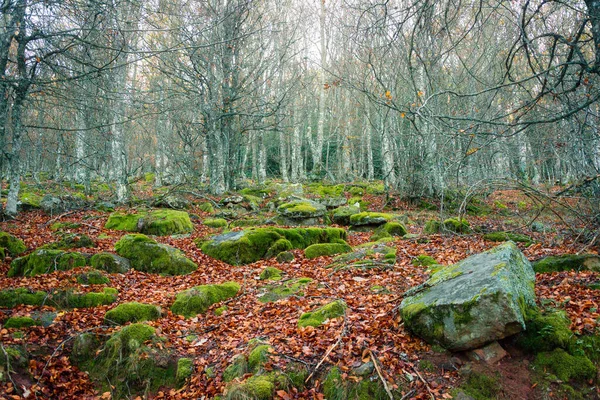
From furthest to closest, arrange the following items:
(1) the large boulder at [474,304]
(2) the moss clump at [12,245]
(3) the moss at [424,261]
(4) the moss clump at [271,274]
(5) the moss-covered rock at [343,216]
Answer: (5) the moss-covered rock at [343,216] → (2) the moss clump at [12,245] → (4) the moss clump at [271,274] → (3) the moss at [424,261] → (1) the large boulder at [474,304]

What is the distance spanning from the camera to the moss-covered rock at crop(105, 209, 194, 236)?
9.89 metres

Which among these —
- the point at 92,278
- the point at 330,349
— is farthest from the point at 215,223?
the point at 330,349

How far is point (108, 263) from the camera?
682 cm

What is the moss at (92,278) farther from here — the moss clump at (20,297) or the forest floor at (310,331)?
the moss clump at (20,297)

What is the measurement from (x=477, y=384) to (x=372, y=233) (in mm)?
7419

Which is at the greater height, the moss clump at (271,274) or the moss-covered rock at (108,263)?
the moss-covered rock at (108,263)

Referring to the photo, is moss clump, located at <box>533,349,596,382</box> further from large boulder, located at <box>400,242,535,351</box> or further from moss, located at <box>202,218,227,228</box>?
moss, located at <box>202,218,227,228</box>

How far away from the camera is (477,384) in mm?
3182

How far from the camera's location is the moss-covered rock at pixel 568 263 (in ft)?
16.6

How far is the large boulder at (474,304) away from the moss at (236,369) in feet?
5.60

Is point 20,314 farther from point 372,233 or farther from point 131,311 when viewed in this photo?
point 372,233

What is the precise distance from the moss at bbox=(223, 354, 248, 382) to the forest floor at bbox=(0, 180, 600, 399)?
77 mm

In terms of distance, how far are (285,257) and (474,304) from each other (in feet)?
15.4

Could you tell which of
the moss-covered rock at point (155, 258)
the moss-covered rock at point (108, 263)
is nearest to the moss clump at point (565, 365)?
the moss-covered rock at point (155, 258)
